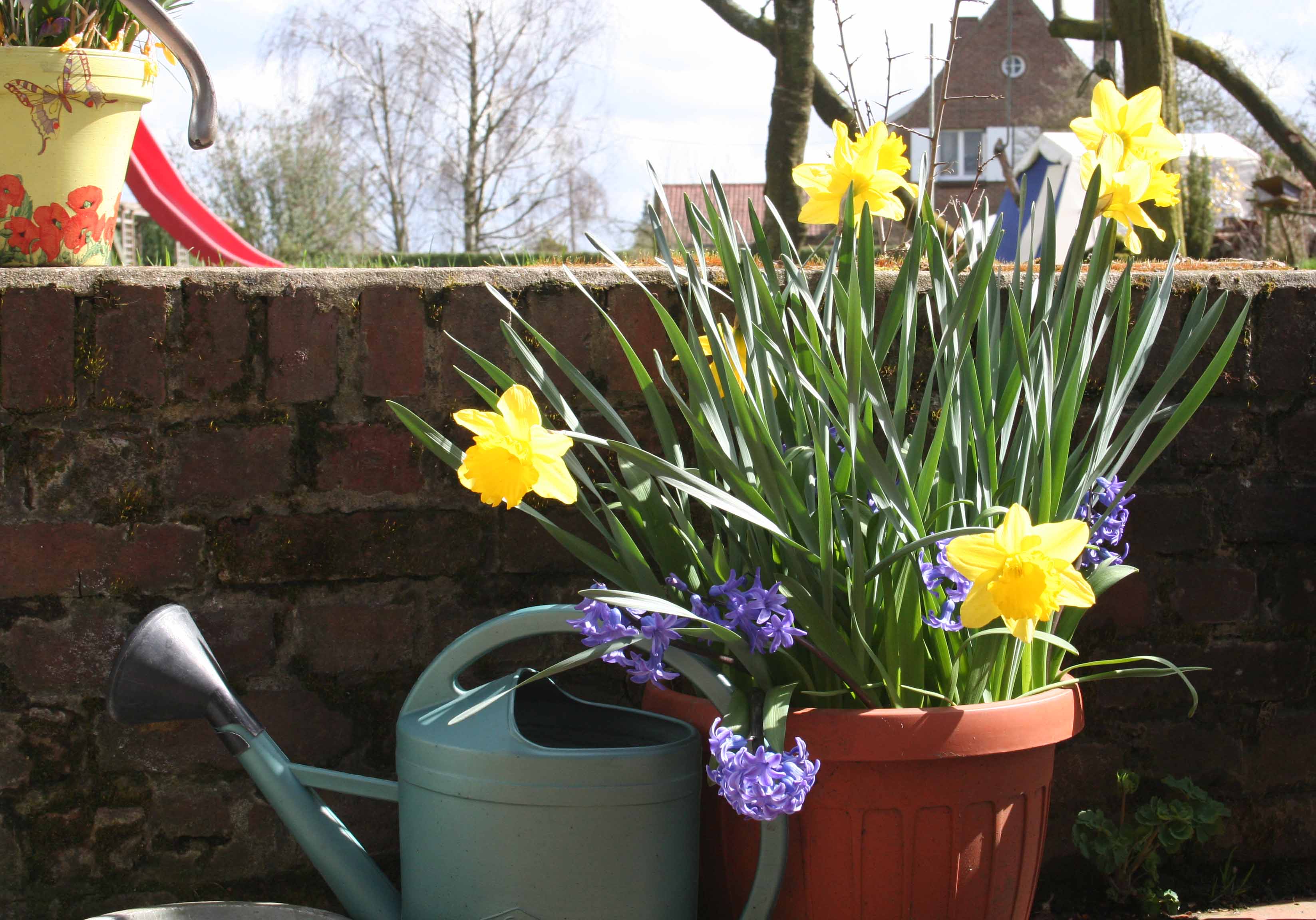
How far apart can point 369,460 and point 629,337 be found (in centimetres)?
36

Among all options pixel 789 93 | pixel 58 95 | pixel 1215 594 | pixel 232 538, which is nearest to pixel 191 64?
pixel 58 95

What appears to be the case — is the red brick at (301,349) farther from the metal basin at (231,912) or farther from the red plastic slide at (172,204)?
the red plastic slide at (172,204)

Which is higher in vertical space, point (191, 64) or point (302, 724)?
point (191, 64)

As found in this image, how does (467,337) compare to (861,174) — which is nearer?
(861,174)

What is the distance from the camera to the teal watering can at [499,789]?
3.50 feet

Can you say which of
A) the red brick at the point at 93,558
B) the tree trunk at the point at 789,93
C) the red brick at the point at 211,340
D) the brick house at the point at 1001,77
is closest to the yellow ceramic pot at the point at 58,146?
the red brick at the point at 211,340

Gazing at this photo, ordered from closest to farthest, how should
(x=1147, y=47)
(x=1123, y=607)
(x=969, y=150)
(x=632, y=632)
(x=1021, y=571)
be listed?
(x=1021, y=571)
(x=632, y=632)
(x=1123, y=607)
(x=1147, y=47)
(x=969, y=150)

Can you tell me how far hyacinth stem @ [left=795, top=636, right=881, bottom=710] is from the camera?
3.47 ft

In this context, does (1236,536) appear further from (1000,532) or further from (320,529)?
(320,529)

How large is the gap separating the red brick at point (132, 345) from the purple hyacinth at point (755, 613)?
689 millimetres

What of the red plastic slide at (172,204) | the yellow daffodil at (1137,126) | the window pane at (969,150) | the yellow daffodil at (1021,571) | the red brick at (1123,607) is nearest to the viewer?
the yellow daffodil at (1021,571)

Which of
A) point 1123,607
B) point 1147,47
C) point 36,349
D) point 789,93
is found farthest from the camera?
point 789,93

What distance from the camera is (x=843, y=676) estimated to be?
1093 millimetres

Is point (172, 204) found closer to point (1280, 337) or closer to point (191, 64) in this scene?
point (191, 64)
